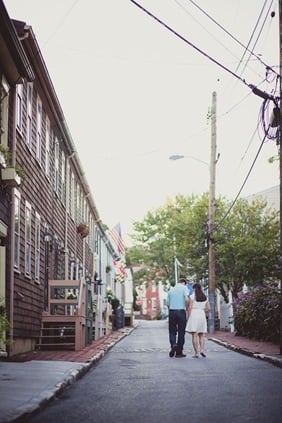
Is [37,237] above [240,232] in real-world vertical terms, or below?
below

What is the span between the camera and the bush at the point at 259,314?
19.4 meters

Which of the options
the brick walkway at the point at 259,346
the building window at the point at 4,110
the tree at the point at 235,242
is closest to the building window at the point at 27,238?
the building window at the point at 4,110

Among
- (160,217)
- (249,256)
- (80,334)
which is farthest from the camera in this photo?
(160,217)

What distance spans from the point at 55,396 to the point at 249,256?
95.5 ft

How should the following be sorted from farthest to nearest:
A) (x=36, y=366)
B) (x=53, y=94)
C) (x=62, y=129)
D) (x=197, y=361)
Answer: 1. (x=62, y=129)
2. (x=53, y=94)
3. (x=197, y=361)
4. (x=36, y=366)

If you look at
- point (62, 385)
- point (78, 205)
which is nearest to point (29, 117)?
point (62, 385)

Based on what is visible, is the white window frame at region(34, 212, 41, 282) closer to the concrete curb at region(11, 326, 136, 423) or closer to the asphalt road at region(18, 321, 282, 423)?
the concrete curb at region(11, 326, 136, 423)

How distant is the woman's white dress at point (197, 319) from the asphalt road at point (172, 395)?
2.82 meters

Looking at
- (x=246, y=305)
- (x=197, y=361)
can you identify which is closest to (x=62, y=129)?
(x=246, y=305)

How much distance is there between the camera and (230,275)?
38156mm

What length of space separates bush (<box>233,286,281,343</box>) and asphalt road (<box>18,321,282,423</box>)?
217 inches

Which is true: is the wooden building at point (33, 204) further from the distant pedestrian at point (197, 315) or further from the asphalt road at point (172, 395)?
the asphalt road at point (172, 395)

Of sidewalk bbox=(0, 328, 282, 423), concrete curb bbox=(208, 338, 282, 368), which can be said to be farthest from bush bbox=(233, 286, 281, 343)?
sidewalk bbox=(0, 328, 282, 423)

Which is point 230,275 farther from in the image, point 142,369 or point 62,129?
point 142,369
